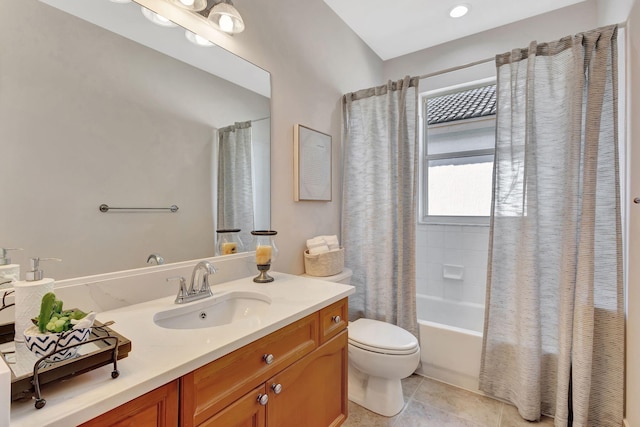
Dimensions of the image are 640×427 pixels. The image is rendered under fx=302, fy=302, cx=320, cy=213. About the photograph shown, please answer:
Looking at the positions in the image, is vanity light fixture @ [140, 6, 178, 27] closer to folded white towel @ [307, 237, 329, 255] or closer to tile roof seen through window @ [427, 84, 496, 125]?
folded white towel @ [307, 237, 329, 255]

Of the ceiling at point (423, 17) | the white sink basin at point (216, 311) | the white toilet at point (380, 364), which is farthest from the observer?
the ceiling at point (423, 17)

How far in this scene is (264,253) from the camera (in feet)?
4.99

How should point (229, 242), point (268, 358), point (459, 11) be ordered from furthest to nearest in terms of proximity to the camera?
1. point (459, 11)
2. point (229, 242)
3. point (268, 358)

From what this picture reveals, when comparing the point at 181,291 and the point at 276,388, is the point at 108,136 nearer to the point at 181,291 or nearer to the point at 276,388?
the point at 181,291

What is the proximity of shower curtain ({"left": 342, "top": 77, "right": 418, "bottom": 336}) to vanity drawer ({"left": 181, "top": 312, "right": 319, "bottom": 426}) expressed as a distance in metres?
1.12

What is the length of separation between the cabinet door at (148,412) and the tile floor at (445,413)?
1.32 metres

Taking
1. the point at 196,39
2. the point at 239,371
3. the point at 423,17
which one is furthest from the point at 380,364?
the point at 423,17

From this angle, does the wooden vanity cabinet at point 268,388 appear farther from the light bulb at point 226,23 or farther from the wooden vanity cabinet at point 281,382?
the light bulb at point 226,23

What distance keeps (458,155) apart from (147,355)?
2.71 m

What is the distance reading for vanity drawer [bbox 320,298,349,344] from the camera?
125 centimetres

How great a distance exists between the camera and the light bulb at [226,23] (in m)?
1.42

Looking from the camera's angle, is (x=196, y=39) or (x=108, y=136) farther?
(x=196, y=39)

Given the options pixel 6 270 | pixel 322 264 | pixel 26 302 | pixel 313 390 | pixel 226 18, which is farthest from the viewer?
pixel 322 264

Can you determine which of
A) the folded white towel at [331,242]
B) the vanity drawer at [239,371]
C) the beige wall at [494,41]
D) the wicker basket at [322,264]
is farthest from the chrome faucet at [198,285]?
the beige wall at [494,41]
